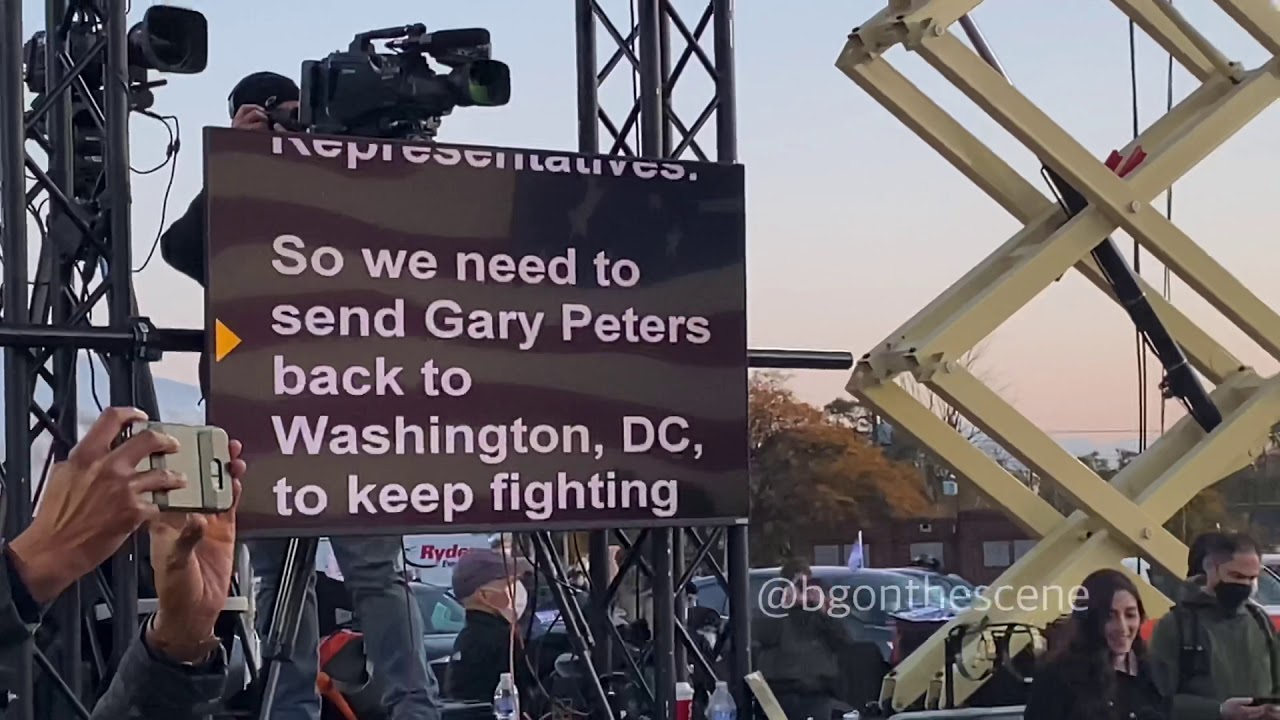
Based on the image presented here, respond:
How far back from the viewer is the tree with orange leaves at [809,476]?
23.0 meters

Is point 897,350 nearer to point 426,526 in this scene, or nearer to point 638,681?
point 638,681

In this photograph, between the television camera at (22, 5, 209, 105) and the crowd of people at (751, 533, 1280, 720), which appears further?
the crowd of people at (751, 533, 1280, 720)

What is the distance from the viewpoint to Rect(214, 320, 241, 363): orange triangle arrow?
405 cm

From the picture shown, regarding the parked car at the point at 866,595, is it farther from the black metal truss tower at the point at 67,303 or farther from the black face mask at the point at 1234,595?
the black metal truss tower at the point at 67,303

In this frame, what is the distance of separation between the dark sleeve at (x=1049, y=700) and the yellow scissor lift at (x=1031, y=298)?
0.42m

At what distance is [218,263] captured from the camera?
4.07 metres

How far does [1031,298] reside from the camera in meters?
5.55

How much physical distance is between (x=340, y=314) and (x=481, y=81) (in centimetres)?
92

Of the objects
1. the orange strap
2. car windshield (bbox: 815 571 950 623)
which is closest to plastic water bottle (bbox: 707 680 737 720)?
the orange strap

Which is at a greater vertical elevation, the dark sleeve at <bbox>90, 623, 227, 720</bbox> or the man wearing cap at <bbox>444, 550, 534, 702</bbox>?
the dark sleeve at <bbox>90, 623, 227, 720</bbox>

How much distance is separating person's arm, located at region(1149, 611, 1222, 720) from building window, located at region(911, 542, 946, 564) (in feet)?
43.7

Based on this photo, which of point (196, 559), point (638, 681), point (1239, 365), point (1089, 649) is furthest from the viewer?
point (1239, 365)

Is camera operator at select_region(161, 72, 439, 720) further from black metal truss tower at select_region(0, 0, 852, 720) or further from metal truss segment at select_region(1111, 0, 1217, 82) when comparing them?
metal truss segment at select_region(1111, 0, 1217, 82)

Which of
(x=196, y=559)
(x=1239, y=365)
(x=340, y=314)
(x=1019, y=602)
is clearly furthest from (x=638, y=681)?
(x=196, y=559)
